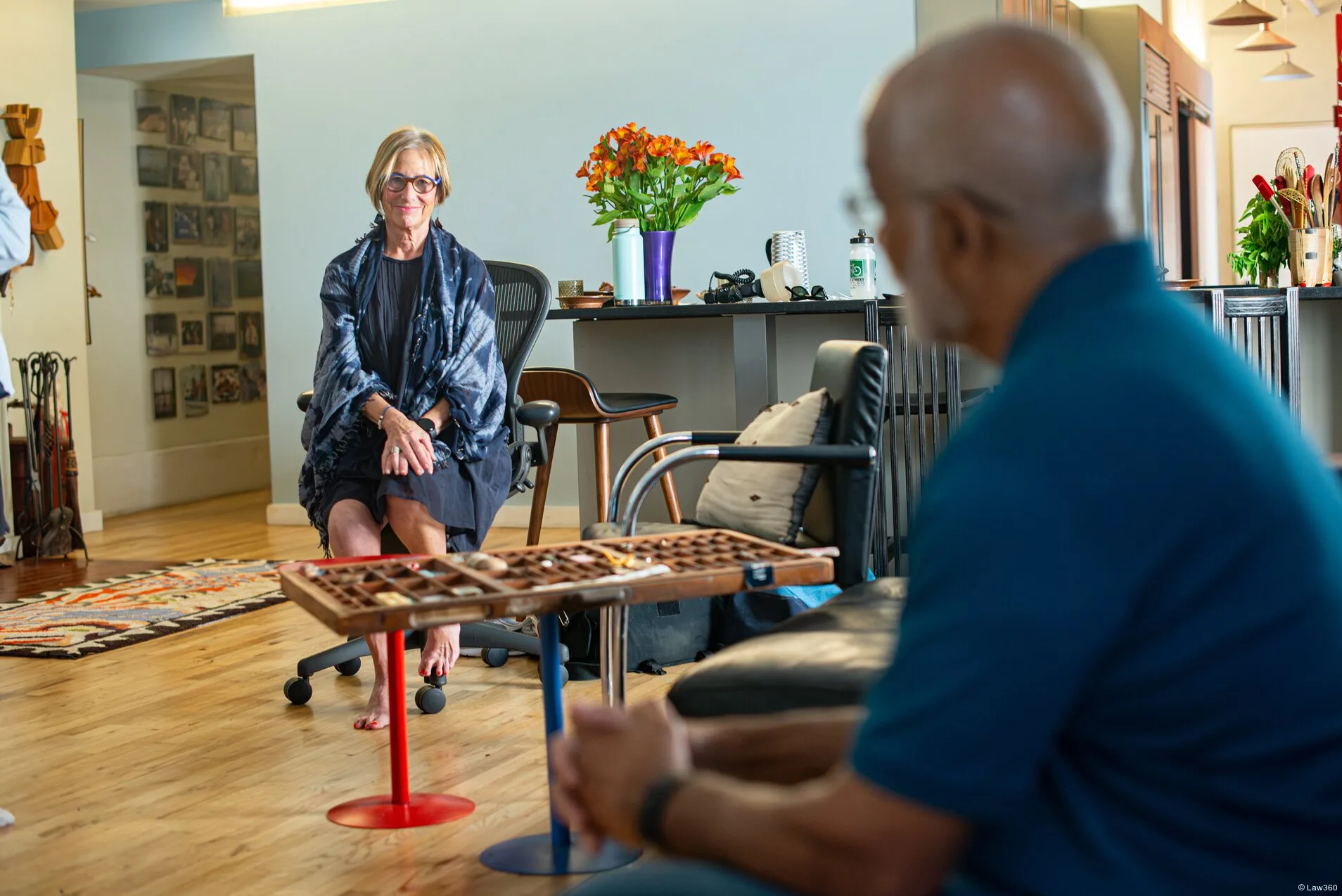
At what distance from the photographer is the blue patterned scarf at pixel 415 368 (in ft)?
11.3

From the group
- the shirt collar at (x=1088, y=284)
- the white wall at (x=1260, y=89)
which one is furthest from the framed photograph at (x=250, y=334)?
the shirt collar at (x=1088, y=284)

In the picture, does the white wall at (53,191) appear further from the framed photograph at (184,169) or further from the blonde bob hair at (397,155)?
the blonde bob hair at (397,155)

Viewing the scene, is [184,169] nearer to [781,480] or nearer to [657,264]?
[657,264]

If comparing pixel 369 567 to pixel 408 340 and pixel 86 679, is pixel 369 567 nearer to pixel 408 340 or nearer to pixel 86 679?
pixel 408 340

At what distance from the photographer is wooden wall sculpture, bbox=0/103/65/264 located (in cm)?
636

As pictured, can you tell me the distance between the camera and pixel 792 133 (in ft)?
20.9

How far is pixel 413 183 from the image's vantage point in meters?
3.44

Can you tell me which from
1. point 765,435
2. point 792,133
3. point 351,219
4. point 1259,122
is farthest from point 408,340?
point 1259,122

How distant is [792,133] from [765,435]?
350 centimetres

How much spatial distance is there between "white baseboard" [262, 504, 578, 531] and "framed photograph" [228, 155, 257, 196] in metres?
2.44

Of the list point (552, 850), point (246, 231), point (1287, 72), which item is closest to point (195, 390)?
point (246, 231)

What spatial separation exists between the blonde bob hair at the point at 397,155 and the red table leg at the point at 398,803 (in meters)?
1.22

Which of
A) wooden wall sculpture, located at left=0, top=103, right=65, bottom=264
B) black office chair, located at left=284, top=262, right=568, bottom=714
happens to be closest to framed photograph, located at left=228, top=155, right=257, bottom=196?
wooden wall sculpture, located at left=0, top=103, right=65, bottom=264

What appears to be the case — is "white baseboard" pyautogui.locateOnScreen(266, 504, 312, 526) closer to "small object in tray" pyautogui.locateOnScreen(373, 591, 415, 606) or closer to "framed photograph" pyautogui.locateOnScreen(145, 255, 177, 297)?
"framed photograph" pyautogui.locateOnScreen(145, 255, 177, 297)
